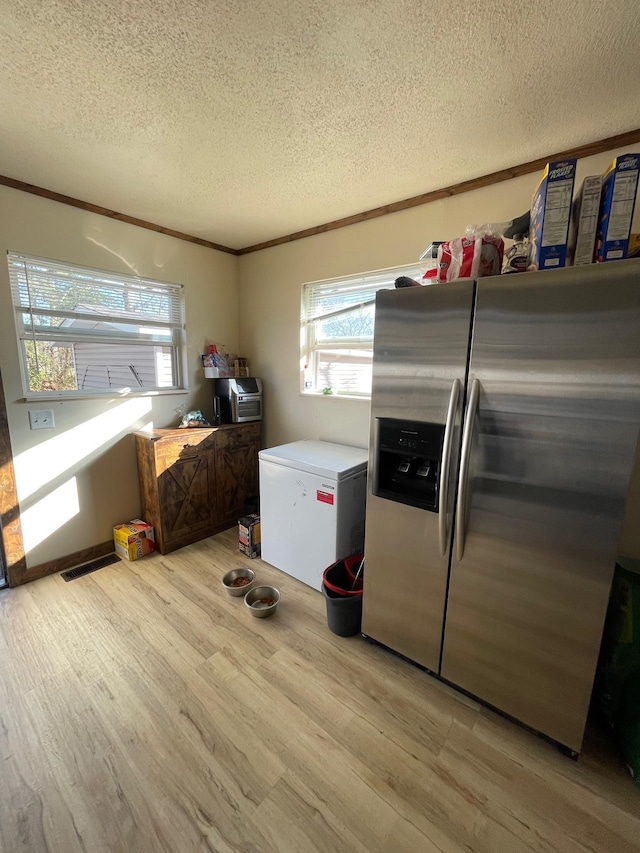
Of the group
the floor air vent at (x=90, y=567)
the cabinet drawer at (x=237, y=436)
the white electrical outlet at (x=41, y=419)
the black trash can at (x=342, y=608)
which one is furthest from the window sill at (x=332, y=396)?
the floor air vent at (x=90, y=567)

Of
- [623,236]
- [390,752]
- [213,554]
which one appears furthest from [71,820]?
[623,236]

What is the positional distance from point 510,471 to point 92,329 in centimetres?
283

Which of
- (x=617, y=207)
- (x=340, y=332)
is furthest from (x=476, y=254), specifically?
(x=340, y=332)

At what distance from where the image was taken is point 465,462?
4.55ft

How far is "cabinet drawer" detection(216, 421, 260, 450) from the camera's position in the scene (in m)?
3.02

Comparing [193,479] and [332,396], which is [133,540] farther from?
[332,396]

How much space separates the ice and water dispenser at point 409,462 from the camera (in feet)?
5.00

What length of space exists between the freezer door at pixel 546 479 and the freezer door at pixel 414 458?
8 cm

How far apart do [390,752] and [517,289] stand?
1.83m

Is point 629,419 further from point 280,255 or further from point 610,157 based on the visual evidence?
point 280,255

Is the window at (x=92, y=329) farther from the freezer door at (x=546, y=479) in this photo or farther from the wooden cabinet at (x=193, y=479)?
the freezer door at (x=546, y=479)

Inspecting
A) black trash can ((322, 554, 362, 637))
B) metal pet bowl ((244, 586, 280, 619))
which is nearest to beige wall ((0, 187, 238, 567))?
metal pet bowl ((244, 586, 280, 619))

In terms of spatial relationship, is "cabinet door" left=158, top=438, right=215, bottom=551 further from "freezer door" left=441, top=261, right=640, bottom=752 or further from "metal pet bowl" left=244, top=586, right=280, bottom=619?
"freezer door" left=441, top=261, right=640, bottom=752

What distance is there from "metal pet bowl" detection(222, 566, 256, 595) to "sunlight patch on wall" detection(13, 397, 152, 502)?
1388mm
